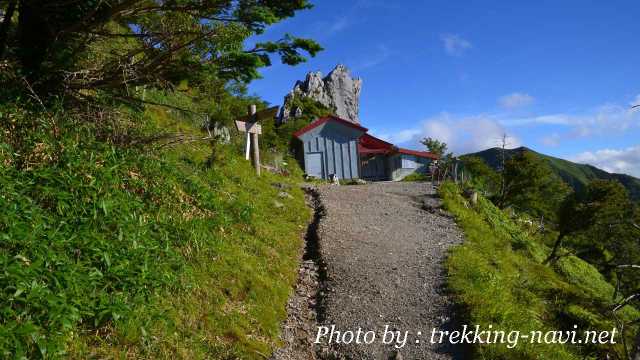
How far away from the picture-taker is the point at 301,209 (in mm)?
13562

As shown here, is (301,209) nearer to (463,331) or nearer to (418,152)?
(463,331)

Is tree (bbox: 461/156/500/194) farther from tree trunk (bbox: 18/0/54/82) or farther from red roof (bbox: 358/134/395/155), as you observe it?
tree trunk (bbox: 18/0/54/82)

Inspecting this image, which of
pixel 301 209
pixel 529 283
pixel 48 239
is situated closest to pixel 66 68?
pixel 48 239

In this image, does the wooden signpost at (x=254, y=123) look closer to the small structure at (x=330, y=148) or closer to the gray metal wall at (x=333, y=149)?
the small structure at (x=330, y=148)

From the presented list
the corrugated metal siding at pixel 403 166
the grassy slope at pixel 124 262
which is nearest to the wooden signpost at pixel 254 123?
the grassy slope at pixel 124 262

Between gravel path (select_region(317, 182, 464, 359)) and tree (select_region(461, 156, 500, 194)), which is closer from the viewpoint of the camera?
gravel path (select_region(317, 182, 464, 359))

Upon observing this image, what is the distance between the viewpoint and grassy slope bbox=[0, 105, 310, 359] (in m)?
3.68

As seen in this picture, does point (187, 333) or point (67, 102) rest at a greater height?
point (67, 102)

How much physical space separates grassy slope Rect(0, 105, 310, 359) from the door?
22.7 meters

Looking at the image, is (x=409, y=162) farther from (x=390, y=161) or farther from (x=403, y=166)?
(x=390, y=161)

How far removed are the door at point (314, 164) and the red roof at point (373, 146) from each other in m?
4.77

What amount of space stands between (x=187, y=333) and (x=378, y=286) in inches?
179

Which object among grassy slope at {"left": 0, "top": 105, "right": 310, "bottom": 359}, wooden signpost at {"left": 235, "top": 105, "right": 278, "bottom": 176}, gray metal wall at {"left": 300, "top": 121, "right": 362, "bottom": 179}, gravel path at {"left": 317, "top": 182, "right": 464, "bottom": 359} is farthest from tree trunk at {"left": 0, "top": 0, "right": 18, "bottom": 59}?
gray metal wall at {"left": 300, "top": 121, "right": 362, "bottom": 179}

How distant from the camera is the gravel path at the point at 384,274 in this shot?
6.72 m
